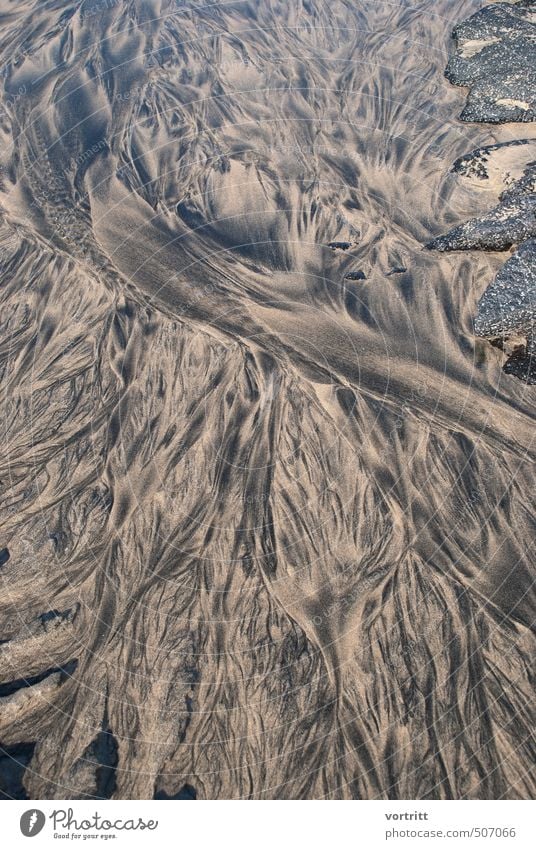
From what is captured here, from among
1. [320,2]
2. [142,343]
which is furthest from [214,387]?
[320,2]

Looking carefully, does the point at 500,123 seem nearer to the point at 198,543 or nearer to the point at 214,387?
the point at 214,387
